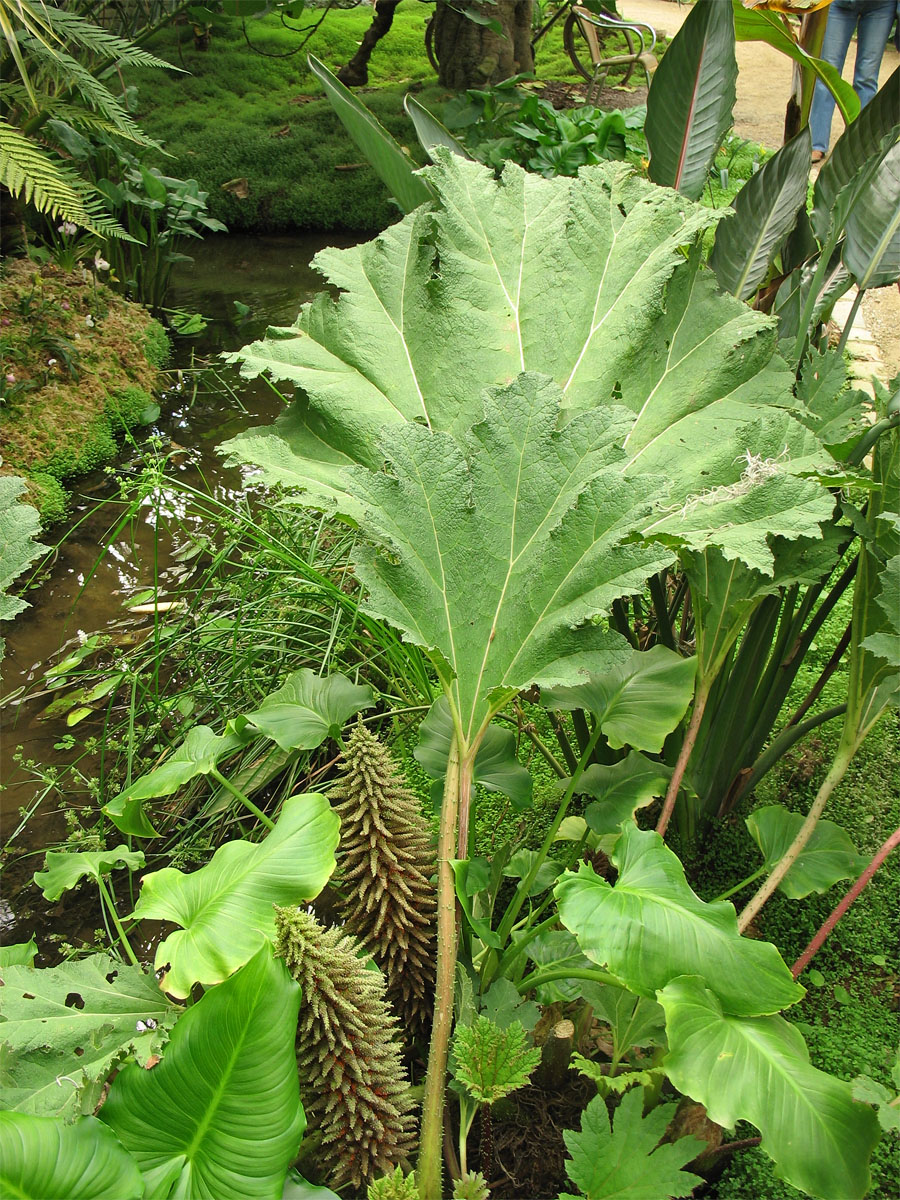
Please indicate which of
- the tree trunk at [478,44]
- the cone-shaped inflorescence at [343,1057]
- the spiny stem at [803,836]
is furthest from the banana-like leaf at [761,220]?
the tree trunk at [478,44]

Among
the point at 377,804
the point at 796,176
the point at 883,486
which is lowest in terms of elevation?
the point at 377,804

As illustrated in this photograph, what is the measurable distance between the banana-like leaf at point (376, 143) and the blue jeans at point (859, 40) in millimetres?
4035

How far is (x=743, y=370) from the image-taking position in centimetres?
147

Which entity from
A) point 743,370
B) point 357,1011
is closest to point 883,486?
point 743,370

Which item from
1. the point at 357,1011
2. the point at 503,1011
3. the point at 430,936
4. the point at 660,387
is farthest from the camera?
the point at 660,387

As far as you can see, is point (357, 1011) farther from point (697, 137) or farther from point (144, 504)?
point (144, 504)

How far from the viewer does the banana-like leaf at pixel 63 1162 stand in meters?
0.86

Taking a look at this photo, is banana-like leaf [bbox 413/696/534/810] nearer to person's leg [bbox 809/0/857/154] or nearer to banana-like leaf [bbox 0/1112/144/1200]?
banana-like leaf [bbox 0/1112/144/1200]

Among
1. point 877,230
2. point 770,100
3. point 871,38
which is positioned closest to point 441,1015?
point 877,230

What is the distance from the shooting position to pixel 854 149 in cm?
165

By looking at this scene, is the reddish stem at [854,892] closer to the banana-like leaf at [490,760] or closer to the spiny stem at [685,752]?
the spiny stem at [685,752]

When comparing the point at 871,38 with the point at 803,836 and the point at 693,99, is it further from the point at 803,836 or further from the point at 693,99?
the point at 803,836

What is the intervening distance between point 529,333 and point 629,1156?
1218 mm

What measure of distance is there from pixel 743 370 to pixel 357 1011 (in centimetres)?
112
